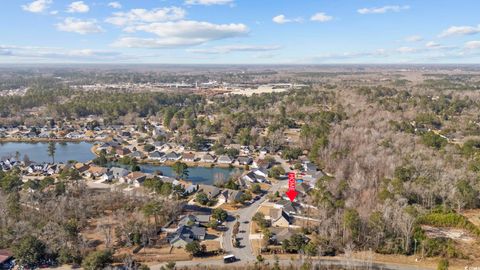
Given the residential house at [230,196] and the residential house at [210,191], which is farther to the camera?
the residential house at [210,191]

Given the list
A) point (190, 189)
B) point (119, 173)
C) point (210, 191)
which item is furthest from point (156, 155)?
point (210, 191)

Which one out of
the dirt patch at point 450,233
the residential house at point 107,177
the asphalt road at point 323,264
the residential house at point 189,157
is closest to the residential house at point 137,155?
the residential house at point 189,157

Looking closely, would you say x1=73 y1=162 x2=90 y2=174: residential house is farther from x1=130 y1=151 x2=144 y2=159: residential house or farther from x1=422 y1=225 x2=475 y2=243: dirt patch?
x1=422 y1=225 x2=475 y2=243: dirt patch

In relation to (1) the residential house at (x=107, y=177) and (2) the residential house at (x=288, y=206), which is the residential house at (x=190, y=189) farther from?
(1) the residential house at (x=107, y=177)

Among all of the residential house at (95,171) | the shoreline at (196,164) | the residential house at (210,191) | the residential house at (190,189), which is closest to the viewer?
the residential house at (210,191)

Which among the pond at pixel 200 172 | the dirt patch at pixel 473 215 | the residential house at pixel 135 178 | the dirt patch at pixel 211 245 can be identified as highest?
the residential house at pixel 135 178

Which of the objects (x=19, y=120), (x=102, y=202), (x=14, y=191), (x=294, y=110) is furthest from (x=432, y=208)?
(x=19, y=120)

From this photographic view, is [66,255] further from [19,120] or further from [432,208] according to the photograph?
[19,120]
